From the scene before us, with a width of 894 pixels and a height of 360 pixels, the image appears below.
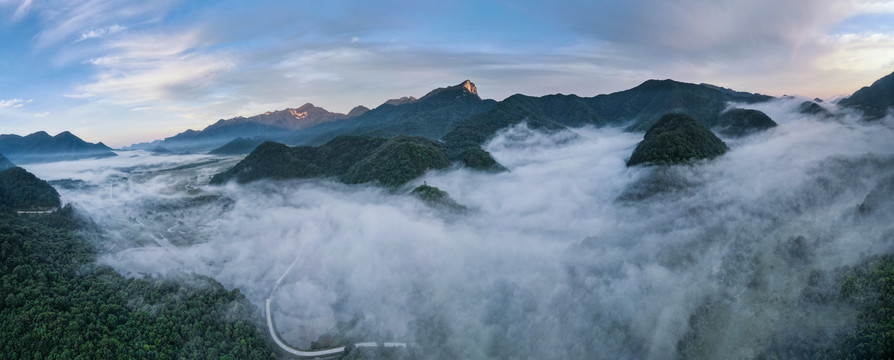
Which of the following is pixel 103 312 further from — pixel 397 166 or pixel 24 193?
pixel 397 166

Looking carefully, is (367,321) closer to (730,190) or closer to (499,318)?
(499,318)

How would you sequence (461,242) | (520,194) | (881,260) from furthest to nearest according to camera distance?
(520,194), (461,242), (881,260)

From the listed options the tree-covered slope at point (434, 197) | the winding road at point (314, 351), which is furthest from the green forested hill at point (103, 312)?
the tree-covered slope at point (434, 197)

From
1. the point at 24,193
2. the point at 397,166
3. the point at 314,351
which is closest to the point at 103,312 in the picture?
the point at 314,351

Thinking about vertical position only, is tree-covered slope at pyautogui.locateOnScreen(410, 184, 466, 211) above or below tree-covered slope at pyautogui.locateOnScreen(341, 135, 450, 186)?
below

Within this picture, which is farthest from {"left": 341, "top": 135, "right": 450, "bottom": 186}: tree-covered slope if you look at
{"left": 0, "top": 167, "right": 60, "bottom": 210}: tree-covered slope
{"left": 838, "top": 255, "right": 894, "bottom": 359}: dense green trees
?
{"left": 838, "top": 255, "right": 894, "bottom": 359}: dense green trees

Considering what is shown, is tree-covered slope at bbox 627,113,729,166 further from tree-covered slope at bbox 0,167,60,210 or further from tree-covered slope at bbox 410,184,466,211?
tree-covered slope at bbox 0,167,60,210

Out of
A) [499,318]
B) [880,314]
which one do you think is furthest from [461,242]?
[880,314]
